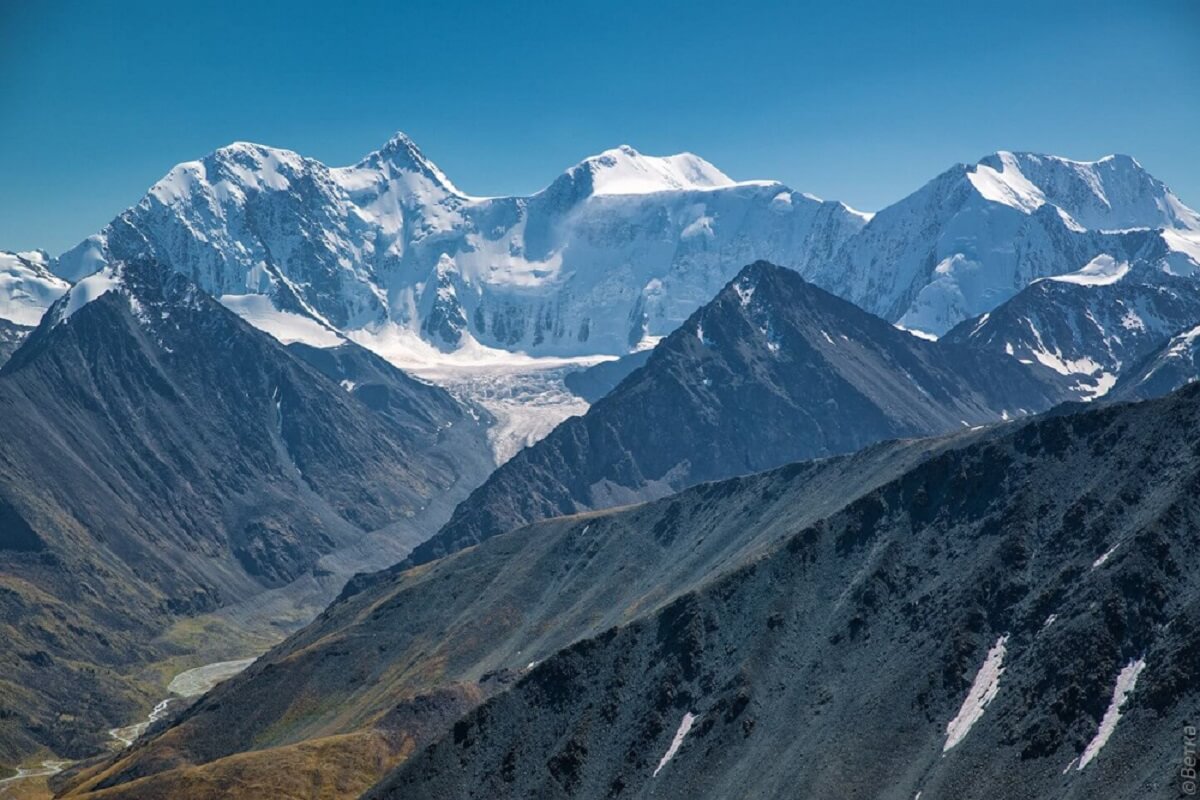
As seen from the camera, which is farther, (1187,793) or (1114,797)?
(1114,797)
